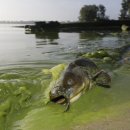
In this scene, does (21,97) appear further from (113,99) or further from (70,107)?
(113,99)

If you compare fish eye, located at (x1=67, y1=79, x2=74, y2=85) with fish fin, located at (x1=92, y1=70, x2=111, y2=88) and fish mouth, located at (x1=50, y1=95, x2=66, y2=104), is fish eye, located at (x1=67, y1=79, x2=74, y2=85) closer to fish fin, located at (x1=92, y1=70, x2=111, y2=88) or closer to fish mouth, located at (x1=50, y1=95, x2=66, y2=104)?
fish mouth, located at (x1=50, y1=95, x2=66, y2=104)

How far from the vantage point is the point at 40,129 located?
16.6 ft

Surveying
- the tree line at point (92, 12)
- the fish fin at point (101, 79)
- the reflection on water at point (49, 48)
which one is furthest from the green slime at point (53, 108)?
the tree line at point (92, 12)

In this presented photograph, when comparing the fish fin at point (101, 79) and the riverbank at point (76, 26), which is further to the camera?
the riverbank at point (76, 26)

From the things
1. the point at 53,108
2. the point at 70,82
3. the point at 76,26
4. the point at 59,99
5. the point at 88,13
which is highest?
the point at 70,82

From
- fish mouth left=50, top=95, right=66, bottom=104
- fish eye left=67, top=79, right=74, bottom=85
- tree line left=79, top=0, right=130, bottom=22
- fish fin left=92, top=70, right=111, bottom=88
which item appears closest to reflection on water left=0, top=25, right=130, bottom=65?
fish fin left=92, top=70, right=111, bottom=88

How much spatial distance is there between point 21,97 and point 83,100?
4.87 feet

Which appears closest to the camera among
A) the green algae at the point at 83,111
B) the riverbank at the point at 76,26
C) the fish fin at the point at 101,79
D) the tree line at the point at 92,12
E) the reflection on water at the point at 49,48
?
the green algae at the point at 83,111

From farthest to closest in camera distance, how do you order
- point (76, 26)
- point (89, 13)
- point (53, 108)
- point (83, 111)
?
1. point (89, 13)
2. point (76, 26)
3. point (53, 108)
4. point (83, 111)

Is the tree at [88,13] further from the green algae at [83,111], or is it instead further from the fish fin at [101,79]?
the green algae at [83,111]

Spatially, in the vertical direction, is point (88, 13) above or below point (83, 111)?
below

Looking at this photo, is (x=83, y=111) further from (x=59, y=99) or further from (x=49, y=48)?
(x=49, y=48)

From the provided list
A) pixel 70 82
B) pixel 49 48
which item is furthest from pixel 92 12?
pixel 70 82

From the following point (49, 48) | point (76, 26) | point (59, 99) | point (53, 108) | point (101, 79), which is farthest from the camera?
point (76, 26)
